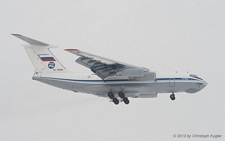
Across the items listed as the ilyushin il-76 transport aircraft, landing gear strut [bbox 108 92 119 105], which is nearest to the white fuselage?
the ilyushin il-76 transport aircraft

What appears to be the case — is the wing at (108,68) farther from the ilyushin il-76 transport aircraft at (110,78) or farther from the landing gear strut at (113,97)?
the landing gear strut at (113,97)

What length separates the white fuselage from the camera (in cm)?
2030

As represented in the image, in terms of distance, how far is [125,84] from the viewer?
808 inches

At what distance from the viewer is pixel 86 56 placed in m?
19.0

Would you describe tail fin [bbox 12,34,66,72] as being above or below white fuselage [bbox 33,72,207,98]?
above

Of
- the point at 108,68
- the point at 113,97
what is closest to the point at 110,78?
the point at 108,68

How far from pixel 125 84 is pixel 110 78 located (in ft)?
2.56

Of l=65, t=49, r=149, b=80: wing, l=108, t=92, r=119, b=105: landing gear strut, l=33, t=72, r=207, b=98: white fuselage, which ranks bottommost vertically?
l=108, t=92, r=119, b=105: landing gear strut

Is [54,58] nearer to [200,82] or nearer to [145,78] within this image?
[145,78]

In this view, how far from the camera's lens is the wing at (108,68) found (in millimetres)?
19344

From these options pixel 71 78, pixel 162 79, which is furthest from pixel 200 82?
pixel 71 78

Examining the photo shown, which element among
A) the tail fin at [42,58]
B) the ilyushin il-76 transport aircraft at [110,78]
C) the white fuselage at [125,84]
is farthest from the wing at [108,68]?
the tail fin at [42,58]

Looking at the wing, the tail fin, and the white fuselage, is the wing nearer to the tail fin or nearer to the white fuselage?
the white fuselage

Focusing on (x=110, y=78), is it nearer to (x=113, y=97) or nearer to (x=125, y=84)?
(x=125, y=84)
